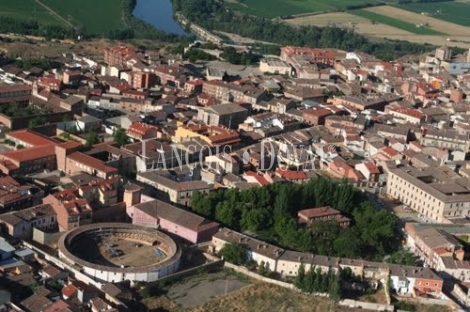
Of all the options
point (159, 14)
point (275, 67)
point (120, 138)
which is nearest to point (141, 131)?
point (120, 138)

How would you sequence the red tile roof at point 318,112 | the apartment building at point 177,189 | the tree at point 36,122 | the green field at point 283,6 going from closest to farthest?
the apartment building at point 177,189 → the tree at point 36,122 → the red tile roof at point 318,112 → the green field at point 283,6

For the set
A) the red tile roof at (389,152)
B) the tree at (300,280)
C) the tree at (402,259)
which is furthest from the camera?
the red tile roof at (389,152)

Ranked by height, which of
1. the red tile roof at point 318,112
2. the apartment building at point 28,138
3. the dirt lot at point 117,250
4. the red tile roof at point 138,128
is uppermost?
the red tile roof at point 318,112

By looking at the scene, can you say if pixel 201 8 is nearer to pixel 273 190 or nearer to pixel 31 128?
pixel 31 128

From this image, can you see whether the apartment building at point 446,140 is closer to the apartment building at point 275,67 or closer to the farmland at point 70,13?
the apartment building at point 275,67

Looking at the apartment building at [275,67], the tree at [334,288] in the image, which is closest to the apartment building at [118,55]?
the apartment building at [275,67]

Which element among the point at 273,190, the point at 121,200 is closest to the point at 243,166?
the point at 273,190

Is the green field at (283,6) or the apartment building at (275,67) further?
the green field at (283,6)

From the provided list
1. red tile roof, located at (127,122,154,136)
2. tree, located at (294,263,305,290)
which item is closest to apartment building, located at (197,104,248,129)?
red tile roof, located at (127,122,154,136)
